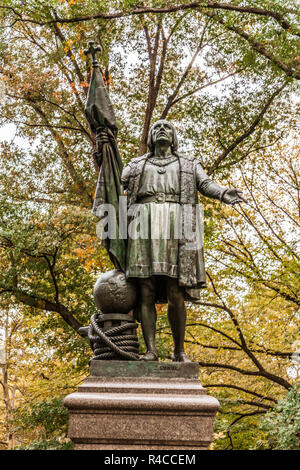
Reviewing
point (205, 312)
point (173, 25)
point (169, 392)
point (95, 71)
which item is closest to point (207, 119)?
point (173, 25)

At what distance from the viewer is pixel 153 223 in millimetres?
4688

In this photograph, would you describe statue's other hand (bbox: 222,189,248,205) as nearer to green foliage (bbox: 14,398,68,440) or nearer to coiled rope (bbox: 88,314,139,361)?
coiled rope (bbox: 88,314,139,361)

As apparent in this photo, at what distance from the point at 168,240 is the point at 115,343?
926mm

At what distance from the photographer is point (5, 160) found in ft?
42.7

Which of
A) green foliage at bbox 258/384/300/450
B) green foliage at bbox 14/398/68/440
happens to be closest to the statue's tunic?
green foliage at bbox 258/384/300/450

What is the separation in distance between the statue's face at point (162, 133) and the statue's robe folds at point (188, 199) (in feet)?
0.49

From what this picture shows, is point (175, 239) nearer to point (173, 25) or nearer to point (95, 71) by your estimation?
point (95, 71)

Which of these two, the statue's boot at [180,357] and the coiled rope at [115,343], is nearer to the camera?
the coiled rope at [115,343]

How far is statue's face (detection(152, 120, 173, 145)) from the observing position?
4981 millimetres

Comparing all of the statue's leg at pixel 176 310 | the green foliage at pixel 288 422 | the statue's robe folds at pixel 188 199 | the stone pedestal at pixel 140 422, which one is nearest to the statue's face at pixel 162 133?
the statue's robe folds at pixel 188 199

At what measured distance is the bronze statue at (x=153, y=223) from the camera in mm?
4574

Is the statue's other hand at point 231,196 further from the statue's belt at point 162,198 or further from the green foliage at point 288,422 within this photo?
the green foliage at point 288,422
